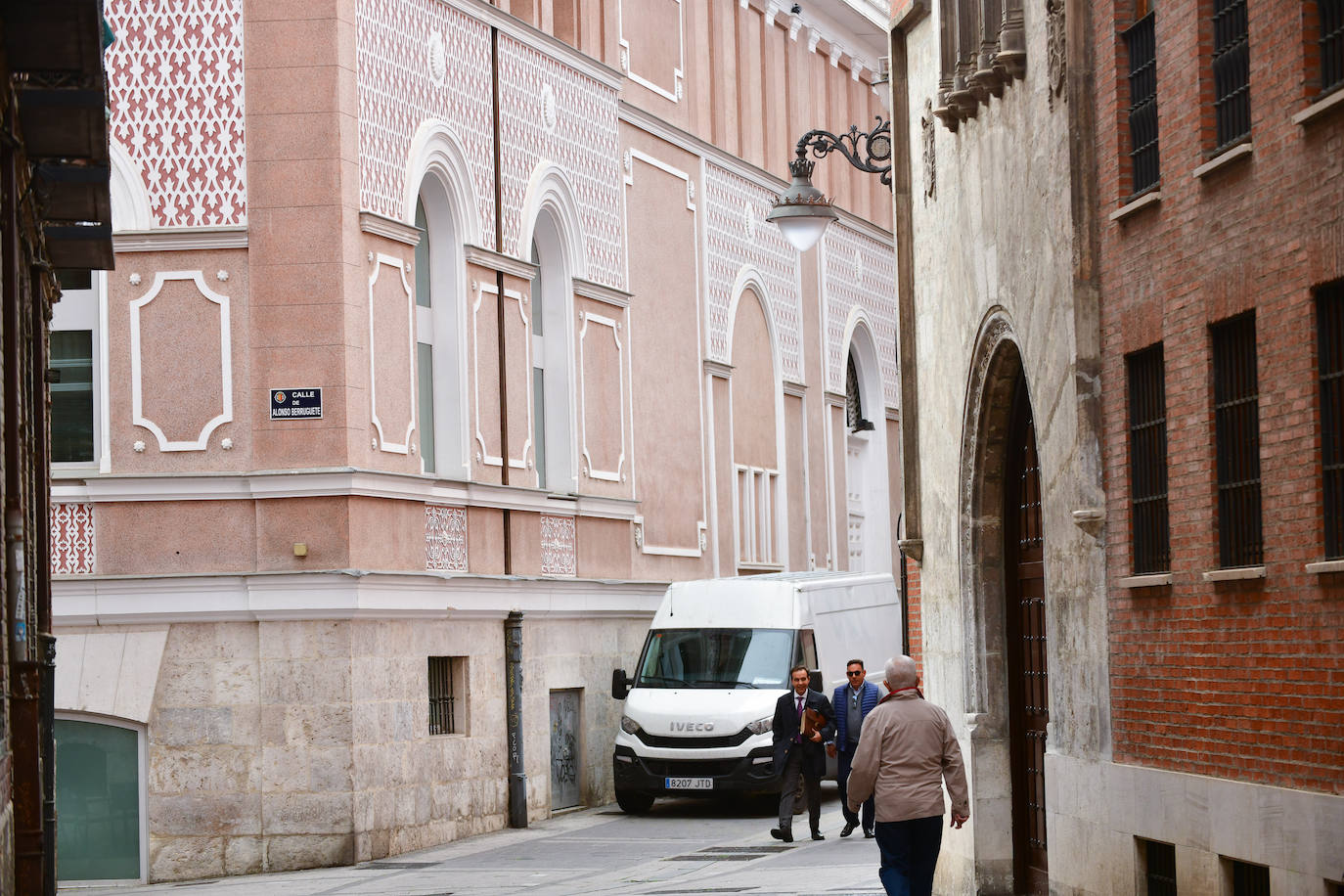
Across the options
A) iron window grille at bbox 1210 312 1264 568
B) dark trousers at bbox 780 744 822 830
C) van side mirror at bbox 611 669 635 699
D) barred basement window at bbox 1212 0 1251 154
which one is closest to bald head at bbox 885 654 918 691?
iron window grille at bbox 1210 312 1264 568

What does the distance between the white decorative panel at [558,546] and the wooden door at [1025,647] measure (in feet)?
40.1

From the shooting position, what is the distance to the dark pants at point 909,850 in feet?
47.1

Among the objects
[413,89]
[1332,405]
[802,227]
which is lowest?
[1332,405]

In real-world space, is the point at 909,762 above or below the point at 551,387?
below

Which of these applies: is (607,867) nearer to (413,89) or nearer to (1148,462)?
(413,89)

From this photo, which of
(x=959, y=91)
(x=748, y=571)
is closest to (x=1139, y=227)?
(x=959, y=91)

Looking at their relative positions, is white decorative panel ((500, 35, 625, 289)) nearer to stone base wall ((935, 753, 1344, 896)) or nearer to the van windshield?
the van windshield

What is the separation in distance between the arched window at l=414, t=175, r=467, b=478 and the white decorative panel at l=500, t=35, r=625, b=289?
55.5 inches

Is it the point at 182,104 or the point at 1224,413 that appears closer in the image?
the point at 1224,413

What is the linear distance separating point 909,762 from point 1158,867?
1702mm

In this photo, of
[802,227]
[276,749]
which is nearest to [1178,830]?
[802,227]

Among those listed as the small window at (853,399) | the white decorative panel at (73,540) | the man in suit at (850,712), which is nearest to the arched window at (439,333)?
the white decorative panel at (73,540)

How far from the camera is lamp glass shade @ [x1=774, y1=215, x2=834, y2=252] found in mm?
23094

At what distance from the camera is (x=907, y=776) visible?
46.7ft
